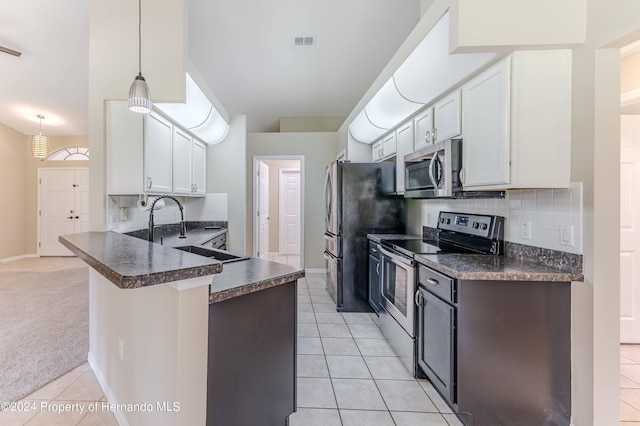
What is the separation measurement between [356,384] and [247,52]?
3.86 m

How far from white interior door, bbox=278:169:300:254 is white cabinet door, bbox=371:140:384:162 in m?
3.33

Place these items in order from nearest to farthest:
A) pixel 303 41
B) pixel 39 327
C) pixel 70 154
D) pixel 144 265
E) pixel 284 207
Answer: pixel 144 265 → pixel 39 327 → pixel 303 41 → pixel 70 154 → pixel 284 207

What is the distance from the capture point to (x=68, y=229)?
6.34 meters

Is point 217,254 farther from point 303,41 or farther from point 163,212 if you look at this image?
point 303,41

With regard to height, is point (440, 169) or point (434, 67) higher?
point (434, 67)

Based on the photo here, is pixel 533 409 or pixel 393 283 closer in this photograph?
pixel 533 409

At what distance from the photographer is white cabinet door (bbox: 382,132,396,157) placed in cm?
324

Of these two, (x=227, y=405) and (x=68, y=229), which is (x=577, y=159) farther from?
(x=68, y=229)

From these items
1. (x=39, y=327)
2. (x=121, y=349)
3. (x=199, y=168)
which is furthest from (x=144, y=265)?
(x=199, y=168)

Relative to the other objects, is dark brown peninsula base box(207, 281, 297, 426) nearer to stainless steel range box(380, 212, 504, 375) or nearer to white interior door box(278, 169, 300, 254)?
stainless steel range box(380, 212, 504, 375)

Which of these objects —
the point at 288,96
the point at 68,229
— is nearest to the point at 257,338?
the point at 288,96

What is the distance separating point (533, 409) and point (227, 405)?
62.5 inches

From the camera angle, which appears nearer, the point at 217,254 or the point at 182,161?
the point at 217,254

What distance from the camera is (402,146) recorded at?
2986mm
